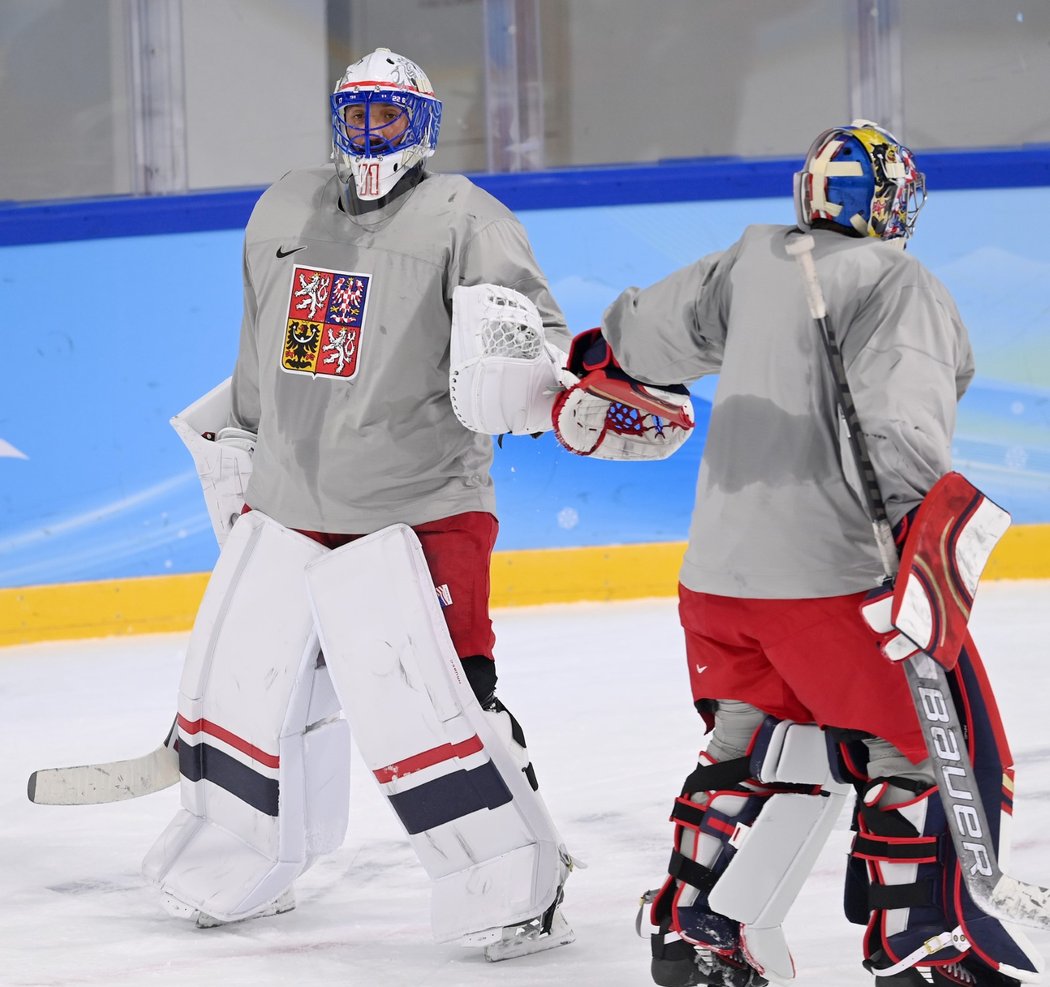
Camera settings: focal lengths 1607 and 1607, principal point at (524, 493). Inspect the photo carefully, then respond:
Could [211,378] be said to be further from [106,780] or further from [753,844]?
[753,844]

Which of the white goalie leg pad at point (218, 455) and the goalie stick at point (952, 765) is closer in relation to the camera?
the goalie stick at point (952, 765)

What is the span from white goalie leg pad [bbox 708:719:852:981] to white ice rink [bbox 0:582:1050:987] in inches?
7.4

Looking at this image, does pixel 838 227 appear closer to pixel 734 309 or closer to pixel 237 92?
pixel 734 309

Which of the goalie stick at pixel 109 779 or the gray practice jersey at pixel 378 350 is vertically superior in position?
the gray practice jersey at pixel 378 350

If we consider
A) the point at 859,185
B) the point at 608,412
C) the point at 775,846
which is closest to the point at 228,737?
the point at 608,412

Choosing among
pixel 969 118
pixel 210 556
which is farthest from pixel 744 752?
pixel 969 118

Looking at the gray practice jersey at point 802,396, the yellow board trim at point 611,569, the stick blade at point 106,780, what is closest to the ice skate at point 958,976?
the gray practice jersey at point 802,396

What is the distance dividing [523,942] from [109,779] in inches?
29.4

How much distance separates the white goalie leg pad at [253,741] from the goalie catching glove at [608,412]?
1.49ft

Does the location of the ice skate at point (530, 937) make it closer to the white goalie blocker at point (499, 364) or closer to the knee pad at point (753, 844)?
the knee pad at point (753, 844)

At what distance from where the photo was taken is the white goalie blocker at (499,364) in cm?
226

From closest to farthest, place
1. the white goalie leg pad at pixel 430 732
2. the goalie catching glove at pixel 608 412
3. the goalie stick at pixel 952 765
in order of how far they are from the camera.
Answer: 1. the goalie stick at pixel 952 765
2. the goalie catching glove at pixel 608 412
3. the white goalie leg pad at pixel 430 732

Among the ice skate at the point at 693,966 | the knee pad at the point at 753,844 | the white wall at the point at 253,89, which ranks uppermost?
the white wall at the point at 253,89

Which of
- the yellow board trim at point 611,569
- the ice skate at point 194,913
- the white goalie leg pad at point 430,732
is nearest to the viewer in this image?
the white goalie leg pad at point 430,732
